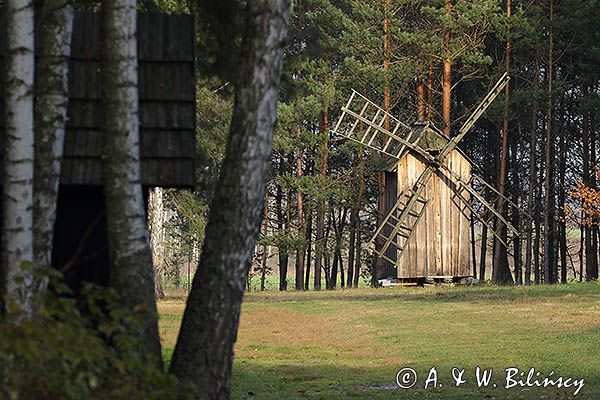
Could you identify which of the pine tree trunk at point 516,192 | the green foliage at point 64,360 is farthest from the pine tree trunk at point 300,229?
the green foliage at point 64,360

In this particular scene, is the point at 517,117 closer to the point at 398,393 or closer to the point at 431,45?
the point at 431,45

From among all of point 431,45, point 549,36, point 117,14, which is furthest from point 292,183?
point 117,14

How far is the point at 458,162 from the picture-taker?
1734 inches

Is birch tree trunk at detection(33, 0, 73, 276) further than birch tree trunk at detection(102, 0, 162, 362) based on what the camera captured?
No

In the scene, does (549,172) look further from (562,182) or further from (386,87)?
(386,87)

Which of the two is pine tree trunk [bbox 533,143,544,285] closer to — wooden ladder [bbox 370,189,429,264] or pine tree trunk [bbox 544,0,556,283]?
pine tree trunk [bbox 544,0,556,283]

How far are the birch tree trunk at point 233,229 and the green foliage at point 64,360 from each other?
5.98ft

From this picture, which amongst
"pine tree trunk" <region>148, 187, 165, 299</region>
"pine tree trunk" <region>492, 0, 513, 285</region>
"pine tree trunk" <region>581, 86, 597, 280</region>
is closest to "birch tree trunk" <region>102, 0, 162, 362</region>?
"pine tree trunk" <region>148, 187, 165, 299</region>

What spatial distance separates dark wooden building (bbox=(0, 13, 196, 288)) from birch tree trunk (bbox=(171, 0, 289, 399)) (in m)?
1.52

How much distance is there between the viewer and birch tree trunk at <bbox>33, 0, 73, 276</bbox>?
958 cm

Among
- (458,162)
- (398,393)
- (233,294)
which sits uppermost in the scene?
(458,162)

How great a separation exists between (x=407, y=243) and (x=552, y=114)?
14.8 m

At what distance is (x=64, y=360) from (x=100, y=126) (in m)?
4.06

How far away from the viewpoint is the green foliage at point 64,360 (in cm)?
715
